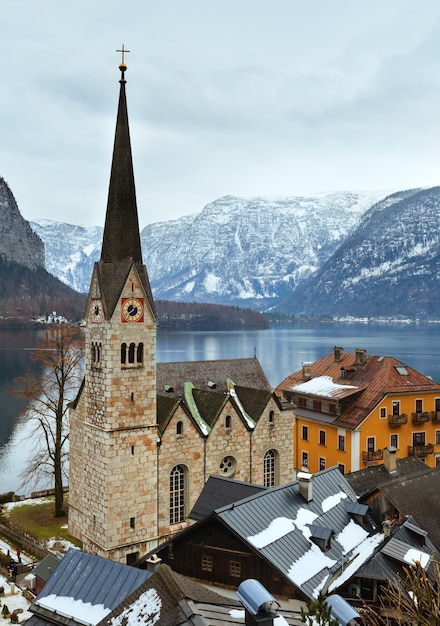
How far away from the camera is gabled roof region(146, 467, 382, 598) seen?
27.8 metres

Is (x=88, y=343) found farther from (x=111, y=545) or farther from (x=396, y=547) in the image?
(x=396, y=547)

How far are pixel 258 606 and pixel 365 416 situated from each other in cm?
4123

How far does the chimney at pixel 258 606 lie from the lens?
1683cm

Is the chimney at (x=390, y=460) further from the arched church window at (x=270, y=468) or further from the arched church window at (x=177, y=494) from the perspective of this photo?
the arched church window at (x=177, y=494)

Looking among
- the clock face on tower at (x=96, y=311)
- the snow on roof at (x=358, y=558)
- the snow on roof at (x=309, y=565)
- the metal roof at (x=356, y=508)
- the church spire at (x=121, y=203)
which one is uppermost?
the church spire at (x=121, y=203)

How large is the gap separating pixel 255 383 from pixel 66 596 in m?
35.0

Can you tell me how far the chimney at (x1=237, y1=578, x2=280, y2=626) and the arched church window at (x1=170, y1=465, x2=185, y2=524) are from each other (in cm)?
2817

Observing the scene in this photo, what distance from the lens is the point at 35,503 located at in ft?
180

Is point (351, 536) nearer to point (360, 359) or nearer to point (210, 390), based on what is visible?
point (210, 390)

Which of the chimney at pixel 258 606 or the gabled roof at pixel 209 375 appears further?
the gabled roof at pixel 209 375

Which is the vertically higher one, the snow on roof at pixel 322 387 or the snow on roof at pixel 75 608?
the snow on roof at pixel 322 387

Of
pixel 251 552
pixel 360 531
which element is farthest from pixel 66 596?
pixel 360 531

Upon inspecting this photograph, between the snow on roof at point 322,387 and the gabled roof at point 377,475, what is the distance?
1628cm

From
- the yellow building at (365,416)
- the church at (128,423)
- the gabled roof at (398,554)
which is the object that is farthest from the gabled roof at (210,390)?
the gabled roof at (398,554)
